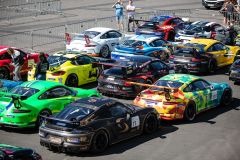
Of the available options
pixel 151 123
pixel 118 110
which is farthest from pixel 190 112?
pixel 118 110

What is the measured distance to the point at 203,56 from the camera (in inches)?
675

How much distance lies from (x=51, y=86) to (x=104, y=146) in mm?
3075

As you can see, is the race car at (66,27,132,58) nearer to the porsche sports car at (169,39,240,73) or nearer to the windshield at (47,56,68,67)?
the windshield at (47,56,68,67)

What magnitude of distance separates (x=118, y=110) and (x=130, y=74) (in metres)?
4.28

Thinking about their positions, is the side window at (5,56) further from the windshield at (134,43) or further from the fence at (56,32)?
the windshield at (134,43)

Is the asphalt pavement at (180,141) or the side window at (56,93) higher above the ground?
the side window at (56,93)

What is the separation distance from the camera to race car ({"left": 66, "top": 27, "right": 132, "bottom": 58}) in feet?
61.0

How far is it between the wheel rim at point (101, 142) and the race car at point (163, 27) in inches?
536

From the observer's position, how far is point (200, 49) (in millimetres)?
17219

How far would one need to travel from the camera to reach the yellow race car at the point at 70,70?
14503 mm

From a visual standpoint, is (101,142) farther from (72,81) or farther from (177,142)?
(72,81)

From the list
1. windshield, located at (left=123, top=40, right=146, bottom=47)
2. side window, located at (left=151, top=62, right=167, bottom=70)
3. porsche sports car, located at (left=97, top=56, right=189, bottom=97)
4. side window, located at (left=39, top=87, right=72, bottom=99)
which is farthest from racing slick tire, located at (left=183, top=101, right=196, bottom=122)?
windshield, located at (left=123, top=40, right=146, bottom=47)

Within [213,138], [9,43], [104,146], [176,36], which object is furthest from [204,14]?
[104,146]

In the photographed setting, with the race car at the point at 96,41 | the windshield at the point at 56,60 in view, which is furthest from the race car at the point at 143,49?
the windshield at the point at 56,60
